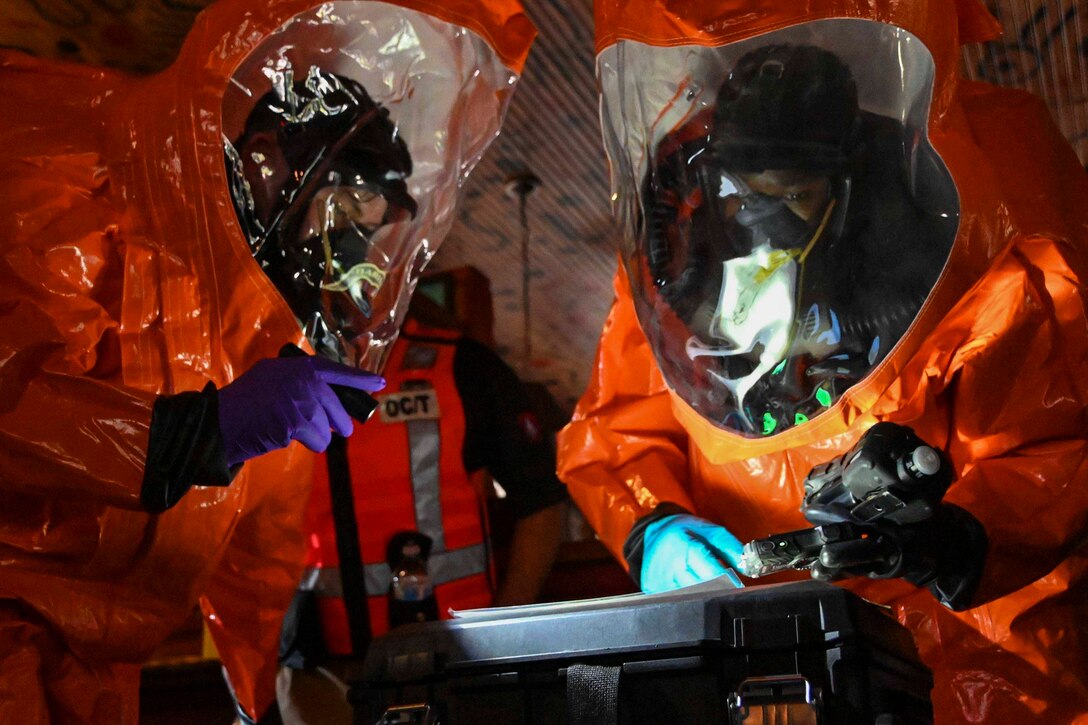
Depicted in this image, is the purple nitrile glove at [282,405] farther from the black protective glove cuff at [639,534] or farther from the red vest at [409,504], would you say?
the red vest at [409,504]

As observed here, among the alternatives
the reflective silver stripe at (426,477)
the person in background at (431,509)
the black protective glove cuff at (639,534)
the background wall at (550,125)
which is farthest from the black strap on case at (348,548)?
the background wall at (550,125)

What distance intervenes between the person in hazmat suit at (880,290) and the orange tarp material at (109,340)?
0.47 meters

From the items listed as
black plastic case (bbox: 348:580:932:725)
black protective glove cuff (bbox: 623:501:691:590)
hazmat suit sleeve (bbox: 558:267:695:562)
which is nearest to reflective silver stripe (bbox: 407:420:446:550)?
hazmat suit sleeve (bbox: 558:267:695:562)

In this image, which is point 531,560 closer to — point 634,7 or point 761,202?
point 761,202

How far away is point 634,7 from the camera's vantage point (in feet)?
4.68

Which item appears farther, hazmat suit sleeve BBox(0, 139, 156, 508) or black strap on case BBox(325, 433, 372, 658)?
black strap on case BBox(325, 433, 372, 658)

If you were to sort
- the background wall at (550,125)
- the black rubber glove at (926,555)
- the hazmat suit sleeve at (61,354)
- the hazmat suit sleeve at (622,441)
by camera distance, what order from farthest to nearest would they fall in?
the background wall at (550,125) → the hazmat suit sleeve at (622,441) → the hazmat suit sleeve at (61,354) → the black rubber glove at (926,555)

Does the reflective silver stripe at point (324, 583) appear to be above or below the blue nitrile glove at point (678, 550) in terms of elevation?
below

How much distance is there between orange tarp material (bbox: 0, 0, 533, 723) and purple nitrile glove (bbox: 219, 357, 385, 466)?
4.4 inches

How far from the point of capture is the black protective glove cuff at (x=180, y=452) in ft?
3.76

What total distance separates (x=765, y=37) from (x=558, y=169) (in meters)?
1.44

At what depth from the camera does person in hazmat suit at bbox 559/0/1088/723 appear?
123 centimetres

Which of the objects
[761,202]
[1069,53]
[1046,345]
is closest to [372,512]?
[761,202]

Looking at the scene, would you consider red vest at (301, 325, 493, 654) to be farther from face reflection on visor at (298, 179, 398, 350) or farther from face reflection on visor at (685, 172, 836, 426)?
face reflection on visor at (685, 172, 836, 426)
